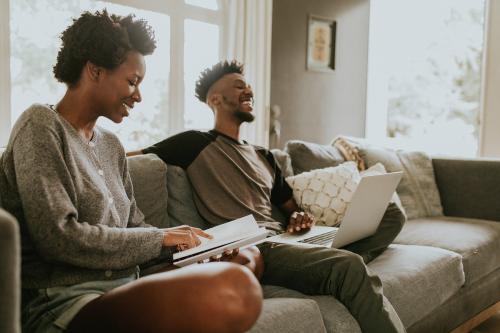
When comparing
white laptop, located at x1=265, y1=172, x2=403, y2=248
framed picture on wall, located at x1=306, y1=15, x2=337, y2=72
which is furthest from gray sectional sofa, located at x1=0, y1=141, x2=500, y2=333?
framed picture on wall, located at x1=306, y1=15, x2=337, y2=72

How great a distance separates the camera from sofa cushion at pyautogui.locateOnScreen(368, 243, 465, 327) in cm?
186

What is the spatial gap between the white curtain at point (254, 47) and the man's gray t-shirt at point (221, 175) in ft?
4.61

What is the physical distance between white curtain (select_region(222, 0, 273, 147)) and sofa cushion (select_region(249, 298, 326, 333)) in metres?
2.22

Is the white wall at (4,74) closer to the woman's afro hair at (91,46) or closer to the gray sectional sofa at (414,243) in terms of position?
the gray sectional sofa at (414,243)

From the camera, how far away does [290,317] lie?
55.7 inches

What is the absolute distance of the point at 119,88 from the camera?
1433 mm

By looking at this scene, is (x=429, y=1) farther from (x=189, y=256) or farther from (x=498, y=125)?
(x=189, y=256)

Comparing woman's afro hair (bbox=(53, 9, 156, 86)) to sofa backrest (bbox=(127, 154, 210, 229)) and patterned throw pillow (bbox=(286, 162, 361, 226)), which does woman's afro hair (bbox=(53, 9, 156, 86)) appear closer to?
sofa backrest (bbox=(127, 154, 210, 229))

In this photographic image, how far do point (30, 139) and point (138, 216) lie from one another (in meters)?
0.52

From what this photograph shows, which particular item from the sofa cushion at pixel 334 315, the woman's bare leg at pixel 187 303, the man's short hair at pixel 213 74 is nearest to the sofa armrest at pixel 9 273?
the woman's bare leg at pixel 187 303

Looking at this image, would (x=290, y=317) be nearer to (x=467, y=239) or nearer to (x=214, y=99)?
(x=214, y=99)

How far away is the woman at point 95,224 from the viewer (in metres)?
1.01

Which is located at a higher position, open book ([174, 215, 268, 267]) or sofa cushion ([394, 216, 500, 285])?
open book ([174, 215, 268, 267])

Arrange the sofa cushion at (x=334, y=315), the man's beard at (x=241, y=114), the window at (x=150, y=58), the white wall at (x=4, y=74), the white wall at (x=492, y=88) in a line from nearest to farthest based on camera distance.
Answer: the sofa cushion at (x=334, y=315)
the man's beard at (x=241, y=114)
the white wall at (x=4, y=74)
the window at (x=150, y=58)
the white wall at (x=492, y=88)
